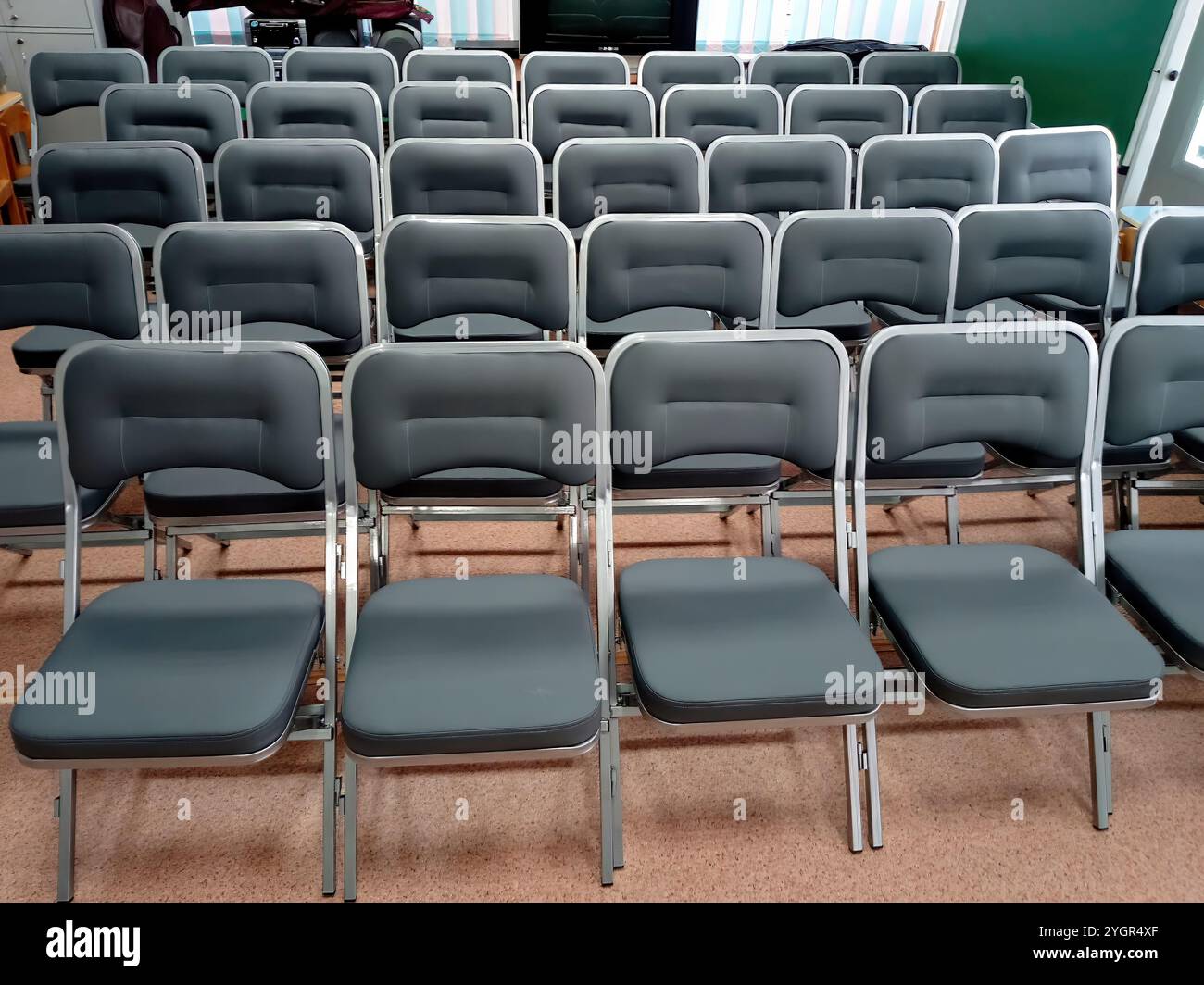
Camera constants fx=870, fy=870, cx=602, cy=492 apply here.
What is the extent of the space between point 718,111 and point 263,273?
2.67 metres

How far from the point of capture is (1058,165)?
358cm

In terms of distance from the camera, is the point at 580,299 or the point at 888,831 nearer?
the point at 888,831

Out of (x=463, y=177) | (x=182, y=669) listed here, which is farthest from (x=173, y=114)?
(x=182, y=669)

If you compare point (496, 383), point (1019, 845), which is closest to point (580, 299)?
point (496, 383)

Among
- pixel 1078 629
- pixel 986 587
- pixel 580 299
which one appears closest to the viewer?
pixel 1078 629

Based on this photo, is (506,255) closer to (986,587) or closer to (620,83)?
(986,587)

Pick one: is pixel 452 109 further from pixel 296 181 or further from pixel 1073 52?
pixel 1073 52

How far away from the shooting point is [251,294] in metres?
2.37

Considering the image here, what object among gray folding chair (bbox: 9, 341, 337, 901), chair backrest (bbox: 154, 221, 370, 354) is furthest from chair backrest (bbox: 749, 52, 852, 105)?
gray folding chair (bbox: 9, 341, 337, 901)

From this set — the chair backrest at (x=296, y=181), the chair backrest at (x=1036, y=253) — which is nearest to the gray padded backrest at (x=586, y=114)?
the chair backrest at (x=296, y=181)

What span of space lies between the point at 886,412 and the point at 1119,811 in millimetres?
1035

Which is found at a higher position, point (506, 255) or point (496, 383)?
point (506, 255)

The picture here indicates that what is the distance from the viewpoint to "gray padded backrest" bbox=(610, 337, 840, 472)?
1.85 metres

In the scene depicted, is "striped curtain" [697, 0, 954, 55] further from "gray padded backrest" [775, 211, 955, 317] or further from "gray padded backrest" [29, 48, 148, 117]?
"gray padded backrest" [775, 211, 955, 317]
